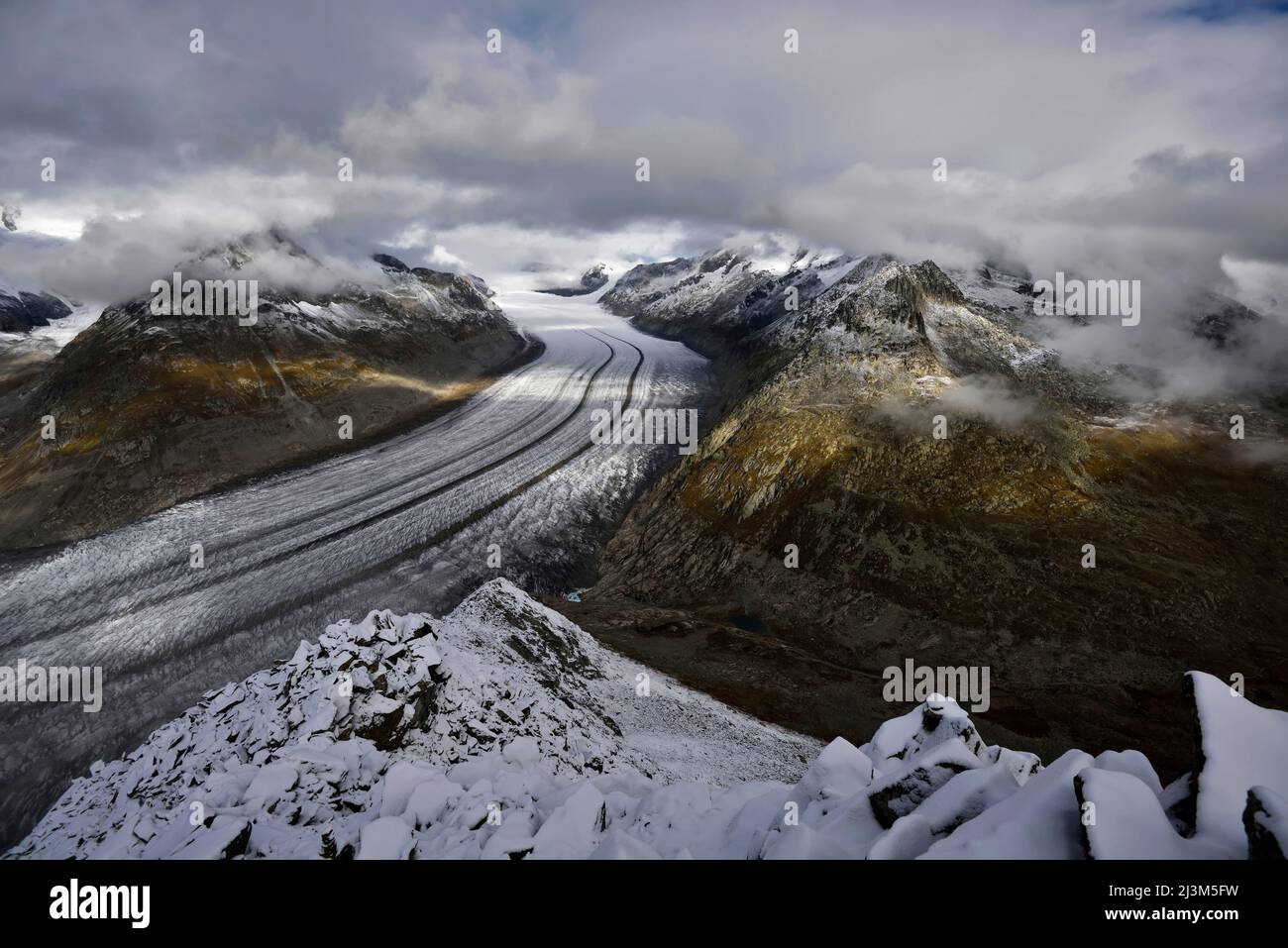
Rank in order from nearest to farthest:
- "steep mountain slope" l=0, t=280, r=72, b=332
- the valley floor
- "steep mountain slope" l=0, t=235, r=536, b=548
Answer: the valley floor
"steep mountain slope" l=0, t=235, r=536, b=548
"steep mountain slope" l=0, t=280, r=72, b=332

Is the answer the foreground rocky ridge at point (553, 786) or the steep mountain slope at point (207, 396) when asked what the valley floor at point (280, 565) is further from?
the foreground rocky ridge at point (553, 786)

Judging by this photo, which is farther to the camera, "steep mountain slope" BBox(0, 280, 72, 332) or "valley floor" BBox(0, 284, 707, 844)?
"steep mountain slope" BBox(0, 280, 72, 332)

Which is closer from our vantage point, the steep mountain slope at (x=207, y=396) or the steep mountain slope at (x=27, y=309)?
the steep mountain slope at (x=207, y=396)

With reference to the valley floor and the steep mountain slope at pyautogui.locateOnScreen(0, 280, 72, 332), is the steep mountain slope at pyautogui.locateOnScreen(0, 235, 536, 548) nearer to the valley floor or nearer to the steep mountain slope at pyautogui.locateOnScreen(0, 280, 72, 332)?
the valley floor

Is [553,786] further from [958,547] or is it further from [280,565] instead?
[958,547]

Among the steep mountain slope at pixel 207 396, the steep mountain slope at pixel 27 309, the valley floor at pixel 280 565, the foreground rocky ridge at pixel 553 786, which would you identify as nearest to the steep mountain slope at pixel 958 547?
the valley floor at pixel 280 565

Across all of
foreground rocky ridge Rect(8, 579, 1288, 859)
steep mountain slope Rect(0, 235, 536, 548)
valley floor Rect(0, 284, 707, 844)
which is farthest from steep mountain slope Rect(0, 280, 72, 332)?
foreground rocky ridge Rect(8, 579, 1288, 859)
